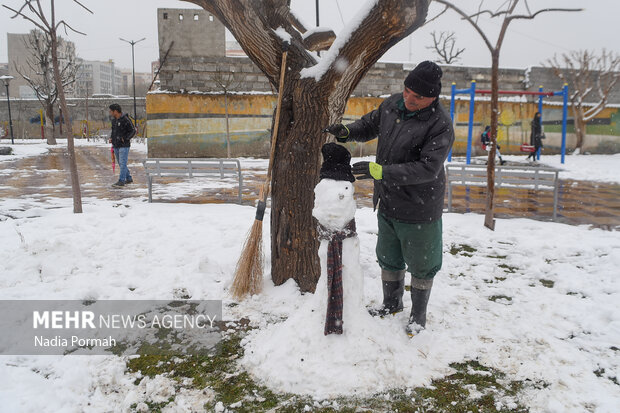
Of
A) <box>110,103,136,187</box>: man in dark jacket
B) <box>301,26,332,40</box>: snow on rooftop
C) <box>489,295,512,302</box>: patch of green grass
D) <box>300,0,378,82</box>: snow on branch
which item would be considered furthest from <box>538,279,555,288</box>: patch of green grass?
<box>110,103,136,187</box>: man in dark jacket

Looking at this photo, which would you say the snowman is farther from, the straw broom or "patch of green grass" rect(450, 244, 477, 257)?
"patch of green grass" rect(450, 244, 477, 257)

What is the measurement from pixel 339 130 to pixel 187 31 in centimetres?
1513

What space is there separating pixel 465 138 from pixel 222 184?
1198 centimetres

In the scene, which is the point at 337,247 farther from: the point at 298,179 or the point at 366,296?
the point at 366,296

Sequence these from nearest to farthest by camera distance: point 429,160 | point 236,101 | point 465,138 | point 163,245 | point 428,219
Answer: point 429,160 < point 428,219 < point 163,245 < point 236,101 < point 465,138

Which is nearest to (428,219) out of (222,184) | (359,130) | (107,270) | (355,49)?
(359,130)

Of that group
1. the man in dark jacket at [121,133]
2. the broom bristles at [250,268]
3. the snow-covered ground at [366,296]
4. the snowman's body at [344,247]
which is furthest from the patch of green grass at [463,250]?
the man in dark jacket at [121,133]

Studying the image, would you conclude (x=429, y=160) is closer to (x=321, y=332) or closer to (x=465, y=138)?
(x=321, y=332)

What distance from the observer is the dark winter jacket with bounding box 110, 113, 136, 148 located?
9.40 meters

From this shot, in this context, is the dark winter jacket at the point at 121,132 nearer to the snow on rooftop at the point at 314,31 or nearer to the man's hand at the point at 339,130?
the snow on rooftop at the point at 314,31

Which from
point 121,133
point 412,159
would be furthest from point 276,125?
point 121,133

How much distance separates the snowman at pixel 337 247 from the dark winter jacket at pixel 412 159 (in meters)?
0.30

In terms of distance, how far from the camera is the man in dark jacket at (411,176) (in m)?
2.71

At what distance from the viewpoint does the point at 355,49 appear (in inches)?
134
